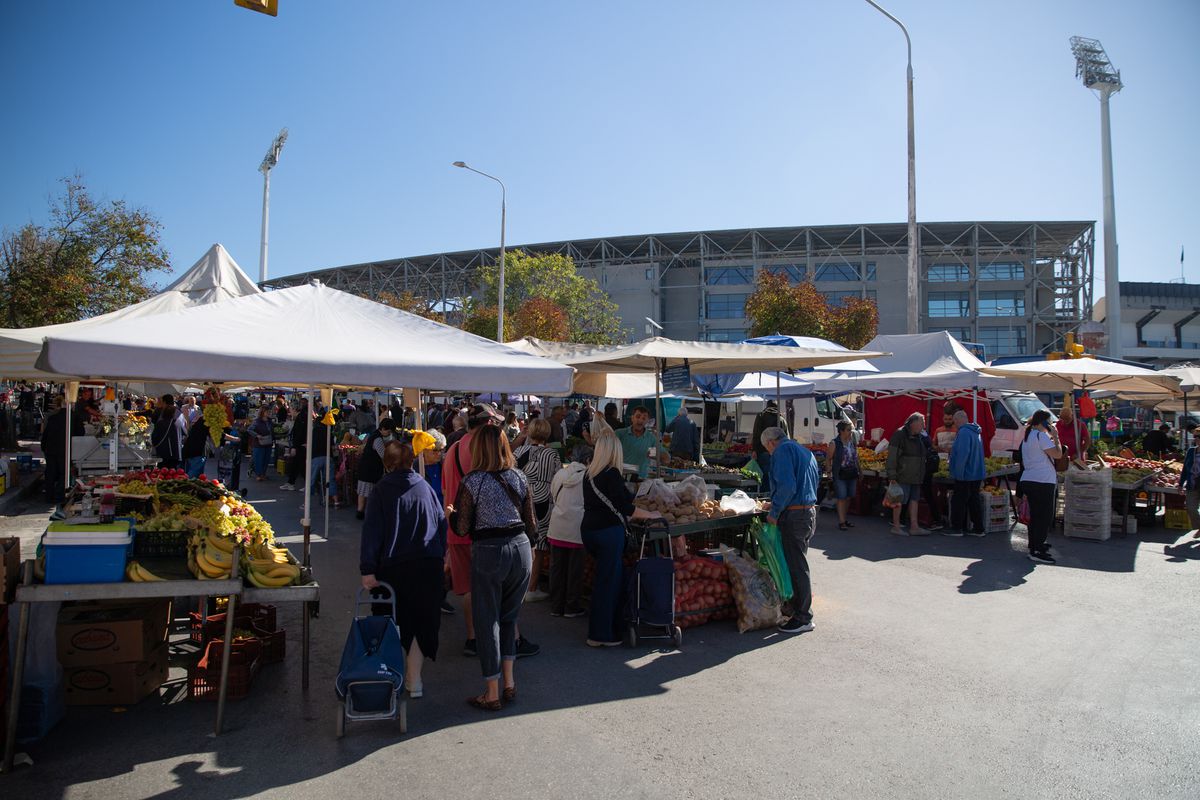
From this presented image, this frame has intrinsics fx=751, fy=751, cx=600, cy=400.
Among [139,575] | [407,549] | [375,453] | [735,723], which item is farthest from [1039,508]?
[139,575]

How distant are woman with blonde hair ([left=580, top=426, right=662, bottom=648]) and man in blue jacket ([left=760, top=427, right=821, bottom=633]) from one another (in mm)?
1177

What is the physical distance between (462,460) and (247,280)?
520 cm

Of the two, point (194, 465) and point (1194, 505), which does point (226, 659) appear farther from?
point (1194, 505)

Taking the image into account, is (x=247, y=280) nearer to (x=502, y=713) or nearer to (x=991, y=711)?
(x=502, y=713)

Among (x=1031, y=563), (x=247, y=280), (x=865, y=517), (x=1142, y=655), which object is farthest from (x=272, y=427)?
(x=1142, y=655)

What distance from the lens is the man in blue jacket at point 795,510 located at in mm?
6629

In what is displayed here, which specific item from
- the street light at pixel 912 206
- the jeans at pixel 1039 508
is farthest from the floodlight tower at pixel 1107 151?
the jeans at pixel 1039 508

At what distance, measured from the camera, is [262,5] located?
221 inches

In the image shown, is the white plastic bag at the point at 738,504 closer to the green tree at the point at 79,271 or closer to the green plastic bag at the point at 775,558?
the green plastic bag at the point at 775,558

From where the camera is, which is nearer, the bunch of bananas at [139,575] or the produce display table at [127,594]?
the produce display table at [127,594]

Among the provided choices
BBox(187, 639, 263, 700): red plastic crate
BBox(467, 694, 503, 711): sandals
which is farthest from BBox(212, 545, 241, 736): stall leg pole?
BBox(467, 694, 503, 711): sandals

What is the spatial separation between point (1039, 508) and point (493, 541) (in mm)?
7887

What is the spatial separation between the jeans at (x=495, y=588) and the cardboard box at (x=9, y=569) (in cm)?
261

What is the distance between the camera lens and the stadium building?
55.2 metres
